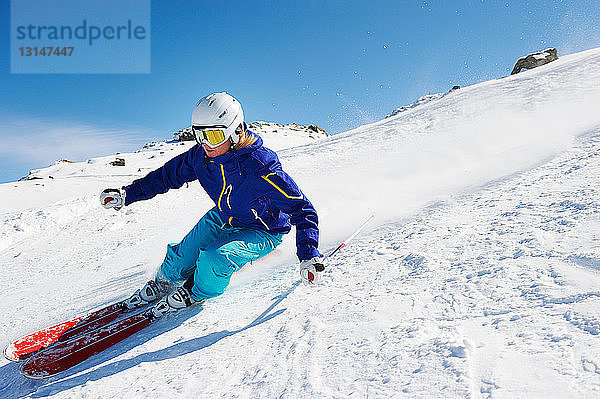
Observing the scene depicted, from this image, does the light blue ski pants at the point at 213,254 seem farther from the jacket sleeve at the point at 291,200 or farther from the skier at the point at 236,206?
the jacket sleeve at the point at 291,200

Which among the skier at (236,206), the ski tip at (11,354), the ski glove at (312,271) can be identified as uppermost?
the skier at (236,206)

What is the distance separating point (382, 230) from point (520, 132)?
165 inches

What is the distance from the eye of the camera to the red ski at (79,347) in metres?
2.35

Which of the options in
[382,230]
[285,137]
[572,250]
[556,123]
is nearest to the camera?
[572,250]

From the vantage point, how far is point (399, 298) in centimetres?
228

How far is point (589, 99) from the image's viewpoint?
6.57 meters

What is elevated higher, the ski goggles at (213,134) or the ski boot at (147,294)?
the ski goggles at (213,134)

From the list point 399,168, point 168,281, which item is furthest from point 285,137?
point 168,281

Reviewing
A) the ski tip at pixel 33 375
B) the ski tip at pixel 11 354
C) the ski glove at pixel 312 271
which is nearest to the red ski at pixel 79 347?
the ski tip at pixel 33 375

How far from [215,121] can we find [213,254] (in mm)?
977

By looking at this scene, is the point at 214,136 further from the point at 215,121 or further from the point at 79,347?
Answer: the point at 79,347

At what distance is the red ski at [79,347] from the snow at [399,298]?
9 cm

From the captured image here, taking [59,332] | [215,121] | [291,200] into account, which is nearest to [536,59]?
[291,200]

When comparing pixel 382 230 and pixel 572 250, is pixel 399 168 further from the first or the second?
pixel 572 250
